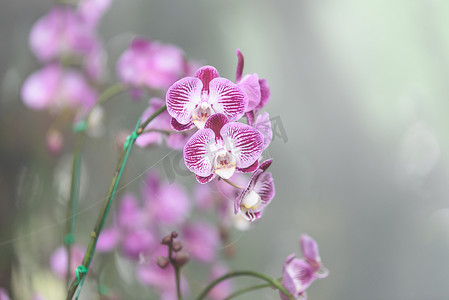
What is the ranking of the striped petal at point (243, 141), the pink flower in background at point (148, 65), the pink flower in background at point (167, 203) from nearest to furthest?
the striped petal at point (243, 141) < the pink flower in background at point (167, 203) < the pink flower in background at point (148, 65)

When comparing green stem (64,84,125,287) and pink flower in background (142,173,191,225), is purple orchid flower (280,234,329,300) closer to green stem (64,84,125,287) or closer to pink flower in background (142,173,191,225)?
pink flower in background (142,173,191,225)

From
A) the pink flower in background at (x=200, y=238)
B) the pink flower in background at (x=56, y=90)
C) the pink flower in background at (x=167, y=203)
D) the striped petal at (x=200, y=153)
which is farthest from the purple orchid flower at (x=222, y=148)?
the pink flower in background at (x=56, y=90)

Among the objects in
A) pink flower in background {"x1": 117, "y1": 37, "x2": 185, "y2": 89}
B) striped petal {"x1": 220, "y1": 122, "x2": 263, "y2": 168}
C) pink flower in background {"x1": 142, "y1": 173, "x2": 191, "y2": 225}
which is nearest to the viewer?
striped petal {"x1": 220, "y1": 122, "x2": 263, "y2": 168}

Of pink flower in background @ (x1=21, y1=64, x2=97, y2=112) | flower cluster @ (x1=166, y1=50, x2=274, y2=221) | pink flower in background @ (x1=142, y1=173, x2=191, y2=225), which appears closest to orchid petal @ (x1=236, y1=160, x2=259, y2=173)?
flower cluster @ (x1=166, y1=50, x2=274, y2=221)

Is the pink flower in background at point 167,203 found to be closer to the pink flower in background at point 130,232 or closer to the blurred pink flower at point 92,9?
the pink flower in background at point 130,232

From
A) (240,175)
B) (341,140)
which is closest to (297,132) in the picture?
(341,140)

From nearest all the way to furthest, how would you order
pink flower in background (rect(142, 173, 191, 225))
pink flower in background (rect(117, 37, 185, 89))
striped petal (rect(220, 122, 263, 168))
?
striped petal (rect(220, 122, 263, 168))
pink flower in background (rect(142, 173, 191, 225))
pink flower in background (rect(117, 37, 185, 89))
